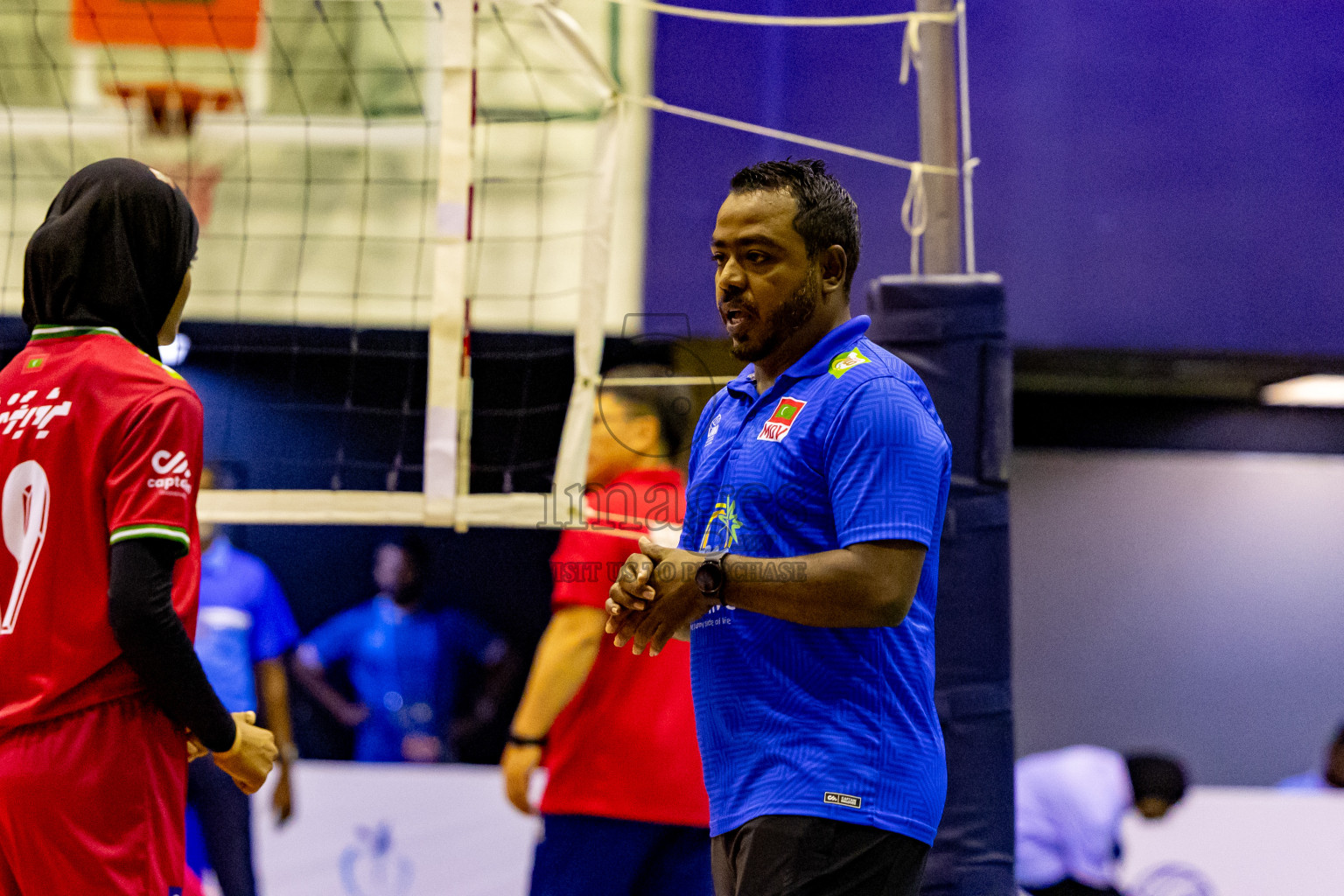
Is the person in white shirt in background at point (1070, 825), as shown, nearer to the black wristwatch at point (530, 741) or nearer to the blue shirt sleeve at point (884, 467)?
the black wristwatch at point (530, 741)

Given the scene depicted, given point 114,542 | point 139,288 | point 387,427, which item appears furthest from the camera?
point 387,427

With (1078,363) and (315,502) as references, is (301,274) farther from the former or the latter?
(1078,363)

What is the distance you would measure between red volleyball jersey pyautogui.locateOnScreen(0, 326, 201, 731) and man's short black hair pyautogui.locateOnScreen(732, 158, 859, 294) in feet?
3.41

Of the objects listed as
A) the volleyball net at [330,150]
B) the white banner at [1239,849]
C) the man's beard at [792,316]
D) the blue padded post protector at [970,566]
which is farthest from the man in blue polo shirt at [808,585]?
the volleyball net at [330,150]

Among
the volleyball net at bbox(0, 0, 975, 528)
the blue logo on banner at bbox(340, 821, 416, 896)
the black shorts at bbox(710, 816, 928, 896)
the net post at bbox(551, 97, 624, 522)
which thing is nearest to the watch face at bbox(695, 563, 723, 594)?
the black shorts at bbox(710, 816, 928, 896)

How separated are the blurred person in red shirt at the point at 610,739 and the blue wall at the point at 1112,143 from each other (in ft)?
11.1

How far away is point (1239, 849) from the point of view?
513cm

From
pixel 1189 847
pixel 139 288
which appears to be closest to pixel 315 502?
pixel 139 288

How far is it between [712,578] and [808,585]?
5.5 inches

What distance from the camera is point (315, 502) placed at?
11.1 feet

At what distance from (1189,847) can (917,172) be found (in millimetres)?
3429

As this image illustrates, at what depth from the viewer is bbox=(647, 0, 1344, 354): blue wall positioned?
6391 millimetres

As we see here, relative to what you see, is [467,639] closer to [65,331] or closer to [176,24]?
[176,24]

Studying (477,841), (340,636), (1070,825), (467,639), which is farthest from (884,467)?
(467,639)
